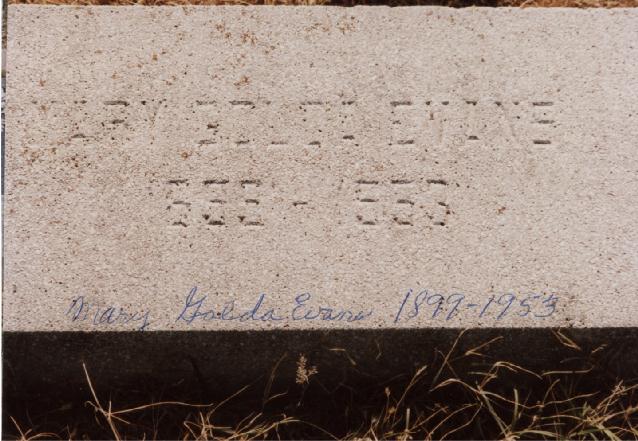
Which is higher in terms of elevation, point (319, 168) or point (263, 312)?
point (319, 168)

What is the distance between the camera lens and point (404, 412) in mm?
2168

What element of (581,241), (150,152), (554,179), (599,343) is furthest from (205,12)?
(599,343)

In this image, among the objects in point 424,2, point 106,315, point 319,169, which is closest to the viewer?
point 106,315

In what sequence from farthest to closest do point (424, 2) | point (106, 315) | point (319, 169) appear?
point (424, 2) < point (319, 169) < point (106, 315)

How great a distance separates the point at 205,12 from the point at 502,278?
4.86 feet

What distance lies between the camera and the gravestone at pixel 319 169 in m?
1.99

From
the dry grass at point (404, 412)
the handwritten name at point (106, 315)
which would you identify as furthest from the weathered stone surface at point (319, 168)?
the dry grass at point (404, 412)

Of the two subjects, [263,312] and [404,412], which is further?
[404,412]

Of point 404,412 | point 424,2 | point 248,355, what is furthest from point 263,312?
point 424,2

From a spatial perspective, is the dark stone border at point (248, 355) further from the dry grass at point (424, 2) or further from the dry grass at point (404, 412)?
the dry grass at point (424, 2)

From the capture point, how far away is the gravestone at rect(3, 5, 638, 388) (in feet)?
6.54

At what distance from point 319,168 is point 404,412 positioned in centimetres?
96

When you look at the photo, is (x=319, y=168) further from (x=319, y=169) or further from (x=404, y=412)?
(x=404, y=412)

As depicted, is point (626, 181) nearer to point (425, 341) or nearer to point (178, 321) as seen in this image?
point (425, 341)
